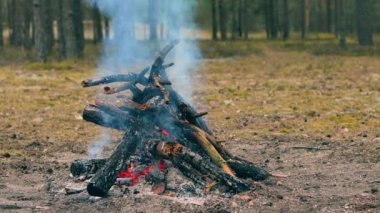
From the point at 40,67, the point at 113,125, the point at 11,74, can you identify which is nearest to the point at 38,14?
the point at 40,67

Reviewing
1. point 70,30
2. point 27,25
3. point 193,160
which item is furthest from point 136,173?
point 27,25

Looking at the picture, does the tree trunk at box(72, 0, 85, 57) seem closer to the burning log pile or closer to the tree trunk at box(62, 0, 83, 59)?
the tree trunk at box(62, 0, 83, 59)

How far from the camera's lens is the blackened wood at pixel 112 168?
290 inches

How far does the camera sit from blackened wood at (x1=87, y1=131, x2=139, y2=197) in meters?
7.36

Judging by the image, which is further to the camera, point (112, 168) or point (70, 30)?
point (70, 30)

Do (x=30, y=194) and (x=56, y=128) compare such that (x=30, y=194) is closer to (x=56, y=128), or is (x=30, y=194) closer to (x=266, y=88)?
(x=56, y=128)

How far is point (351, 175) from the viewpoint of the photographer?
339 inches

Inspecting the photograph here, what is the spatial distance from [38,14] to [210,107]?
13.8 m

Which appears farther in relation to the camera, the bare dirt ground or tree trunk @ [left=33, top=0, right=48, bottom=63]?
tree trunk @ [left=33, top=0, right=48, bottom=63]

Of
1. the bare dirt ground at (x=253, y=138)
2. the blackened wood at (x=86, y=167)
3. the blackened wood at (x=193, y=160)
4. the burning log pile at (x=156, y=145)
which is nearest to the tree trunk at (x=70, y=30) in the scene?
the bare dirt ground at (x=253, y=138)

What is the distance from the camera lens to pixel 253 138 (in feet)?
38.1

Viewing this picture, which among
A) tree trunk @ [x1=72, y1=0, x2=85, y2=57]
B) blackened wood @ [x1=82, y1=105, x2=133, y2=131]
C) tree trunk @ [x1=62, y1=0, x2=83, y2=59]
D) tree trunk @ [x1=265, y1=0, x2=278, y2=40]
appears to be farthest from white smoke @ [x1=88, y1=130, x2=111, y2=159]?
tree trunk @ [x1=265, y1=0, x2=278, y2=40]

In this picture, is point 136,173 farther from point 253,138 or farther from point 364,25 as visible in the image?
point 364,25

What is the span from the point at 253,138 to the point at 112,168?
4.51 metres
